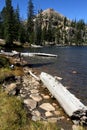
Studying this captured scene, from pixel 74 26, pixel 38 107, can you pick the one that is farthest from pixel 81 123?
pixel 74 26

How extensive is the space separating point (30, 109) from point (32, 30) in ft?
325

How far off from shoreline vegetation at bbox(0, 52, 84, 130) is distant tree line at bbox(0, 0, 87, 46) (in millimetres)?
54084

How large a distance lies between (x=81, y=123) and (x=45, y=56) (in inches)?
1244

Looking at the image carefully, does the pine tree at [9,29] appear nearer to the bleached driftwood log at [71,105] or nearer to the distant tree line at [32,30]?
the distant tree line at [32,30]

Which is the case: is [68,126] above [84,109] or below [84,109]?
below

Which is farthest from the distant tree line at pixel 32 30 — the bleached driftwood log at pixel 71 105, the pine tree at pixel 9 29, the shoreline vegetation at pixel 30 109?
the bleached driftwood log at pixel 71 105

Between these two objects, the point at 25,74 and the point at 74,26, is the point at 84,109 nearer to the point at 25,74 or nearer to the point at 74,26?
the point at 25,74

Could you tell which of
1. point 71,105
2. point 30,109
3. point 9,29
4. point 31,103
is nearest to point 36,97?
point 31,103

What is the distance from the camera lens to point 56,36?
12888 centimetres

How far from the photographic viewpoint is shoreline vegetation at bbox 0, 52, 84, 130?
7.83 meters

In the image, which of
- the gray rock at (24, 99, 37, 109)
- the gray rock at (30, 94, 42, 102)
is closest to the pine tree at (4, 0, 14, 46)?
the gray rock at (30, 94, 42, 102)

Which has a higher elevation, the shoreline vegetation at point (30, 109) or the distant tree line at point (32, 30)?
the distant tree line at point (32, 30)

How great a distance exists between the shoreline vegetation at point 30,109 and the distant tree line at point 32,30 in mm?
54084

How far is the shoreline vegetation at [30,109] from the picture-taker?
7.83m
